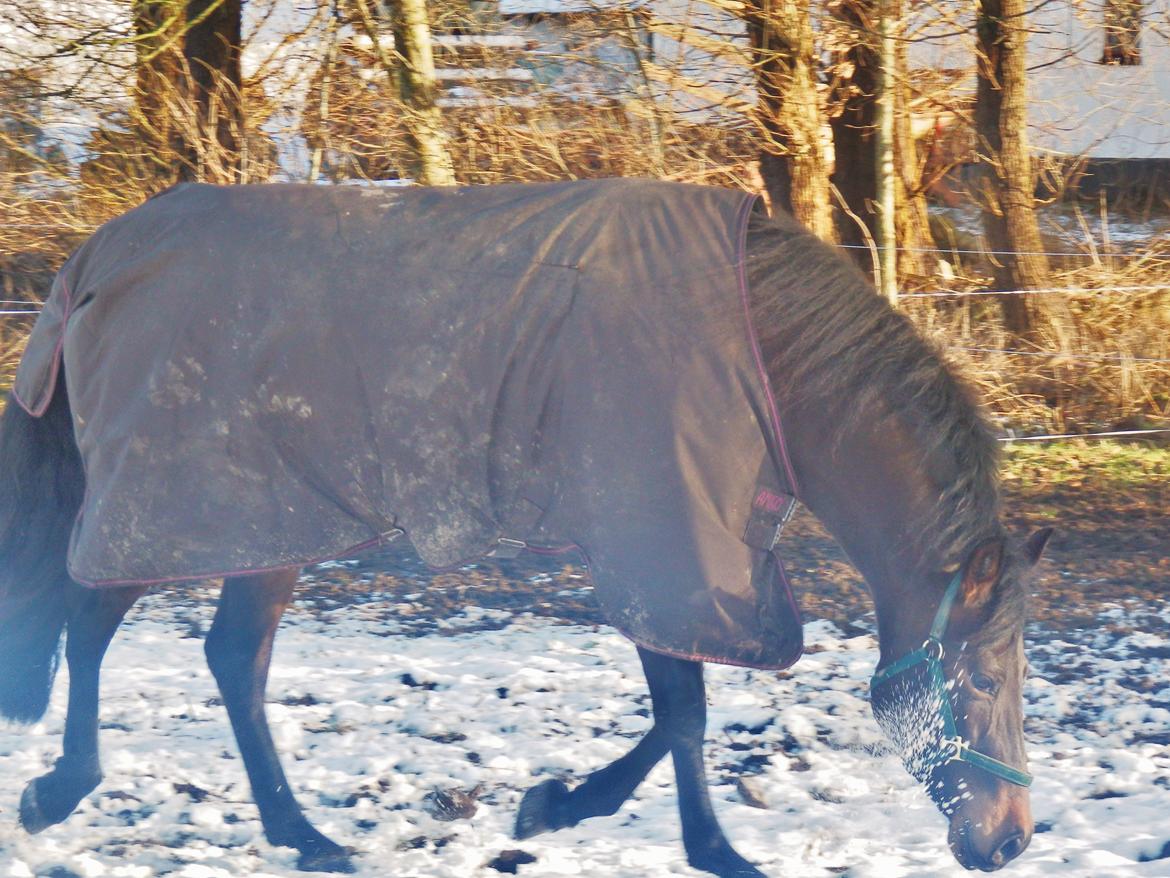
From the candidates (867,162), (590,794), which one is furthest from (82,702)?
(867,162)

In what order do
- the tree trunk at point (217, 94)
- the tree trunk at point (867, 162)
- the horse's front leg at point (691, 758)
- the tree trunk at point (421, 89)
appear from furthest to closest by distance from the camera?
1. the tree trunk at point (217, 94)
2. the tree trunk at point (867, 162)
3. the tree trunk at point (421, 89)
4. the horse's front leg at point (691, 758)

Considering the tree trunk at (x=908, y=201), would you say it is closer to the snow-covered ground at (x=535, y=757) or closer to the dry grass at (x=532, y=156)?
the dry grass at (x=532, y=156)

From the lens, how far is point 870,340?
8.83 ft

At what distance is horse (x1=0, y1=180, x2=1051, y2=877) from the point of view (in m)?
2.54

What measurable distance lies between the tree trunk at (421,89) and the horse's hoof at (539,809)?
492 cm

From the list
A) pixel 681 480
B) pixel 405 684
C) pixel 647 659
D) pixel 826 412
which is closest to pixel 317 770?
pixel 405 684

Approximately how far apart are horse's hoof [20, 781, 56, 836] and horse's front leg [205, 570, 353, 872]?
47 centimetres

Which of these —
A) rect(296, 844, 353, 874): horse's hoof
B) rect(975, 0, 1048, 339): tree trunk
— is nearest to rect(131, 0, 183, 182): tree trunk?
rect(975, 0, 1048, 339): tree trunk

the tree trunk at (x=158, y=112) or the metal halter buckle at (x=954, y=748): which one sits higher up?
the tree trunk at (x=158, y=112)

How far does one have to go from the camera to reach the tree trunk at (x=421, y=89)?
6891 mm

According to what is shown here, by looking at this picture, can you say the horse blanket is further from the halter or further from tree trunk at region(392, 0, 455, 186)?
tree trunk at region(392, 0, 455, 186)

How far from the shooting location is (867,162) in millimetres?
8031

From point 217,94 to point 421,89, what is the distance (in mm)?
1544

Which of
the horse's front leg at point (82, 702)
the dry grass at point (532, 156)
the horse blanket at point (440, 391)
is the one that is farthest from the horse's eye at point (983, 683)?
the dry grass at point (532, 156)
